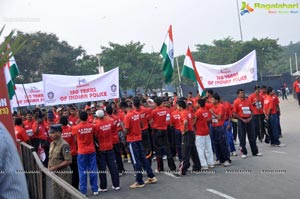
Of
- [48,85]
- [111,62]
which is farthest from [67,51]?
[48,85]

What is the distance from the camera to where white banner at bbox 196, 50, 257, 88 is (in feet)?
46.6

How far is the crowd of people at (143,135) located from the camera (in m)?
9.19

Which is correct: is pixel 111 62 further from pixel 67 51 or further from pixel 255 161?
pixel 255 161

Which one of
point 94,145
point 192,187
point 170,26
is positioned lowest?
point 192,187

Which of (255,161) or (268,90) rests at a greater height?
(268,90)

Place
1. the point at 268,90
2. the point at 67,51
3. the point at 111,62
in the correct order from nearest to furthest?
1. the point at 268,90
2. the point at 111,62
3. the point at 67,51

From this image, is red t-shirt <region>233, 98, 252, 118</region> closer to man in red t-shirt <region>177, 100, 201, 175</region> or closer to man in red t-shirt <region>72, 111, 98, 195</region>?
man in red t-shirt <region>177, 100, 201, 175</region>

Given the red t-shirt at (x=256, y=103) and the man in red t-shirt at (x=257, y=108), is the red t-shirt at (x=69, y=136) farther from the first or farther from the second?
the red t-shirt at (x=256, y=103)

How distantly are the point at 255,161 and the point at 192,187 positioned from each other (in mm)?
2784

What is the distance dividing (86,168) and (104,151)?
52 centimetres

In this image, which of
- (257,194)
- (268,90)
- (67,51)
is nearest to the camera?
(257,194)

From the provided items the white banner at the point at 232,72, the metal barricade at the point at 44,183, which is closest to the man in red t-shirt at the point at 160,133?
the metal barricade at the point at 44,183

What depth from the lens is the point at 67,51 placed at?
5000 centimetres

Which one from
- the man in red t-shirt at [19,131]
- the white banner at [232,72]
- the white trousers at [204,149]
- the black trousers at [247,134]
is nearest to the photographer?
the man in red t-shirt at [19,131]
